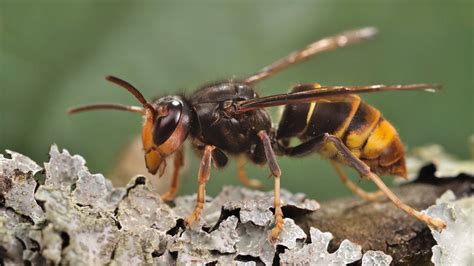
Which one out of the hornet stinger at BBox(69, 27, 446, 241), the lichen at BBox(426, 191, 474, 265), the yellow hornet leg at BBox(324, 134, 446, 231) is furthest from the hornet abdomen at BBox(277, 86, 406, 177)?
the lichen at BBox(426, 191, 474, 265)

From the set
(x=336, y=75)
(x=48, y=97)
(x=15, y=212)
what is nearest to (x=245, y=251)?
(x=15, y=212)

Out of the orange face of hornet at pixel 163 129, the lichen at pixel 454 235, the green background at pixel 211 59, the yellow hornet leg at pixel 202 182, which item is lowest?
the lichen at pixel 454 235

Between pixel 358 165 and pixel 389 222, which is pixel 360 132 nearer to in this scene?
pixel 358 165

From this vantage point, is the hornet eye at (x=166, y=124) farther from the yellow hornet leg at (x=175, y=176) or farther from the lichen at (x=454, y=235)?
the lichen at (x=454, y=235)

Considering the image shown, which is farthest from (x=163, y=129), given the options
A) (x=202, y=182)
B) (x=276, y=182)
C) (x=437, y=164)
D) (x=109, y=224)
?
(x=437, y=164)

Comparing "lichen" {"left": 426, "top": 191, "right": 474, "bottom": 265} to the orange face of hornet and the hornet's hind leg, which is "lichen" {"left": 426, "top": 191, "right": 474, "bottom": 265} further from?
A: the orange face of hornet

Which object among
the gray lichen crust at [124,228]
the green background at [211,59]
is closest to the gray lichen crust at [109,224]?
the gray lichen crust at [124,228]

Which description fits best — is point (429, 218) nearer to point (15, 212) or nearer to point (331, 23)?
point (15, 212)
